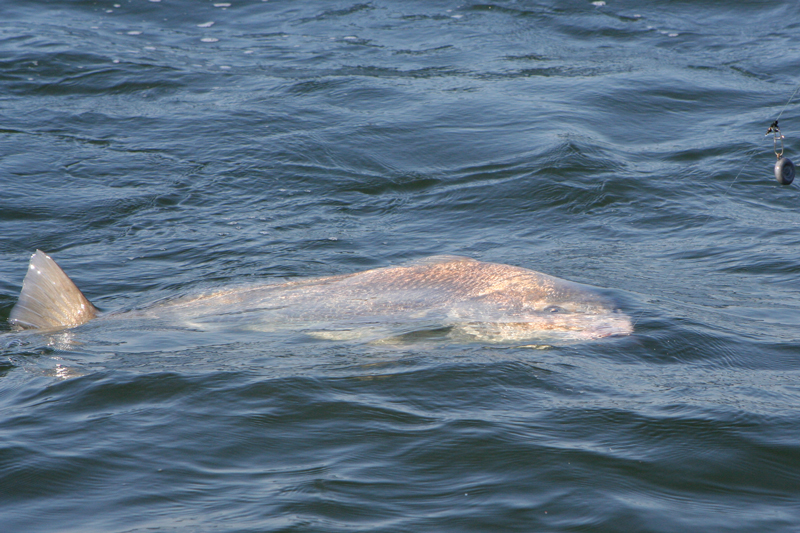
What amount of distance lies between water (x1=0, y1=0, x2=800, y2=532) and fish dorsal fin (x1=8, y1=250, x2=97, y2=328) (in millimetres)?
149

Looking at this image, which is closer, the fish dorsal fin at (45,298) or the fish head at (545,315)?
the fish head at (545,315)

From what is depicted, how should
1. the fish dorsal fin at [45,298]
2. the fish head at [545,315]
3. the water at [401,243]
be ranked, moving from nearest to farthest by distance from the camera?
the water at [401,243]
the fish head at [545,315]
the fish dorsal fin at [45,298]

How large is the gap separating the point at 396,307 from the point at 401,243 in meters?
2.06

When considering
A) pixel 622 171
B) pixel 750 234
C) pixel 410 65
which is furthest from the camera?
pixel 410 65

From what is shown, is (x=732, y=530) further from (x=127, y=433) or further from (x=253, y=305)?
(x=253, y=305)

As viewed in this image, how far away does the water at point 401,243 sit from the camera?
388 cm

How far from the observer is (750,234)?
303 inches

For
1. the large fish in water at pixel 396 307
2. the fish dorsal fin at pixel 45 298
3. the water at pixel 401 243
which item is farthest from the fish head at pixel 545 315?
the fish dorsal fin at pixel 45 298

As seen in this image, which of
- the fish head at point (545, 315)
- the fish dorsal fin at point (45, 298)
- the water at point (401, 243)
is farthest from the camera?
the fish dorsal fin at point (45, 298)

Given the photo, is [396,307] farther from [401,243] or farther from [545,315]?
[401,243]

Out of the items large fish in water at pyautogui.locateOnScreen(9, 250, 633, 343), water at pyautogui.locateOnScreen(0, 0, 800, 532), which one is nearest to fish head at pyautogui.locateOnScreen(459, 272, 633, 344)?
large fish in water at pyautogui.locateOnScreen(9, 250, 633, 343)

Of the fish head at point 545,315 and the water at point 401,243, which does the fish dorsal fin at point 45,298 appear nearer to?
the water at point 401,243

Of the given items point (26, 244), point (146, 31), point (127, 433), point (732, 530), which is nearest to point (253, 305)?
point (127, 433)

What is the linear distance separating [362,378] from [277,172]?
15.9 ft
